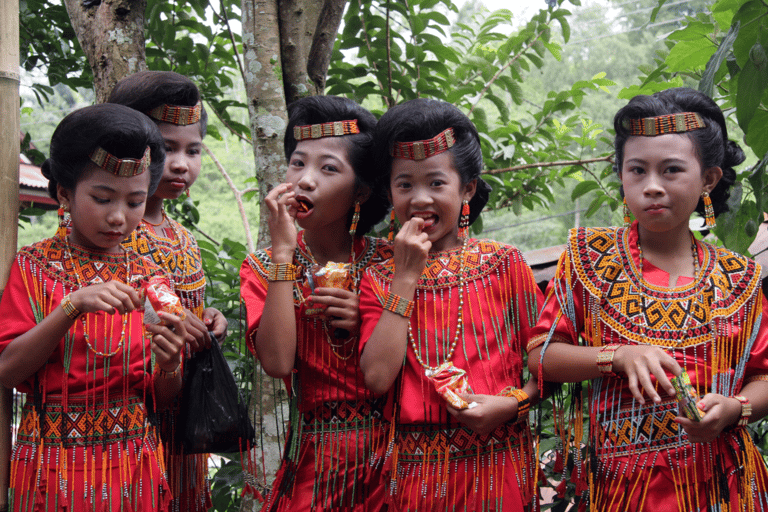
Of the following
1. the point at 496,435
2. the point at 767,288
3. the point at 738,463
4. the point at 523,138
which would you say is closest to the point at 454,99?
the point at 523,138

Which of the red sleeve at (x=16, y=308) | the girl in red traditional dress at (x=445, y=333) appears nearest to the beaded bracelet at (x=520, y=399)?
the girl in red traditional dress at (x=445, y=333)

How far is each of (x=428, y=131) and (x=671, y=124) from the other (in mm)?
751

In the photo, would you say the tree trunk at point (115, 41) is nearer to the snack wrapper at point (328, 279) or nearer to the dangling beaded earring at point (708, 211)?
the snack wrapper at point (328, 279)

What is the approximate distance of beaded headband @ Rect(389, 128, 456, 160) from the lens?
94.4 inches

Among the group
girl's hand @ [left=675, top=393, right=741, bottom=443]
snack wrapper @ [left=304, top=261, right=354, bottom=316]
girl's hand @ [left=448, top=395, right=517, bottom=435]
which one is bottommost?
girl's hand @ [left=675, top=393, right=741, bottom=443]

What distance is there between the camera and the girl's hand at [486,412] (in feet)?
7.20

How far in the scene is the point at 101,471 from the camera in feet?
7.65

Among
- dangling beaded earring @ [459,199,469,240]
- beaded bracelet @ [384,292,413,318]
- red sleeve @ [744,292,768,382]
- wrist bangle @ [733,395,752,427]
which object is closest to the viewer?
wrist bangle @ [733,395,752,427]

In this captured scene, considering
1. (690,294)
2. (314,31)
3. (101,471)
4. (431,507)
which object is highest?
(314,31)

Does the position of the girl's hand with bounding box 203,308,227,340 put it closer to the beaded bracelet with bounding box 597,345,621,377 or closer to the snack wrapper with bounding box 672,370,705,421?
the beaded bracelet with bounding box 597,345,621,377

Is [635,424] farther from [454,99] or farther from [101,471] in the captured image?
[454,99]

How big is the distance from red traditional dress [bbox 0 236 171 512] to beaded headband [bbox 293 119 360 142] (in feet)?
2.43

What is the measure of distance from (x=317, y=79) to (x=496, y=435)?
1751mm

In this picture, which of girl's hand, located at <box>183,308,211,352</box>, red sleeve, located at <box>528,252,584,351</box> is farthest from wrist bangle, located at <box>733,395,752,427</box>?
girl's hand, located at <box>183,308,211,352</box>
